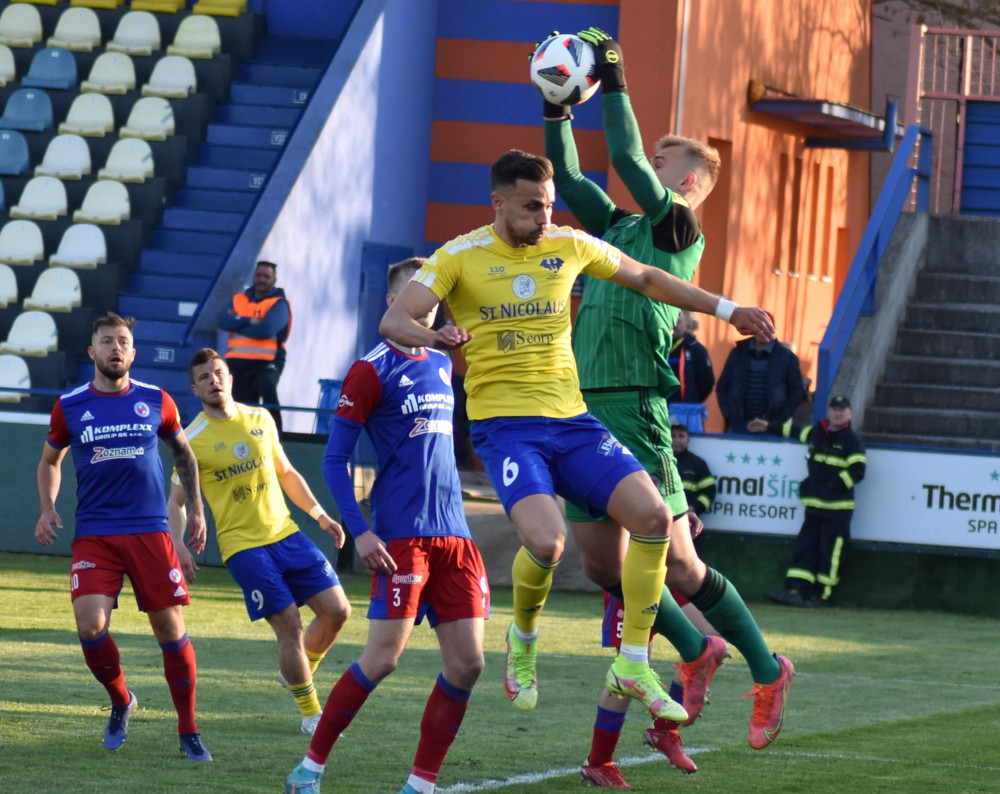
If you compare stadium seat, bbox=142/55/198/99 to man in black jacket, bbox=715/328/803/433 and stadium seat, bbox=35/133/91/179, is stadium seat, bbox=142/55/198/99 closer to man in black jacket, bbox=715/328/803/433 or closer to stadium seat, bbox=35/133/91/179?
stadium seat, bbox=35/133/91/179

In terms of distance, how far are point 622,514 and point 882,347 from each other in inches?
534

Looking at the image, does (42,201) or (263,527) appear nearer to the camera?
(263,527)

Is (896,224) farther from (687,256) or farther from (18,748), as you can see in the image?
(18,748)

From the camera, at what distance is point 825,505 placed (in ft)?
52.6

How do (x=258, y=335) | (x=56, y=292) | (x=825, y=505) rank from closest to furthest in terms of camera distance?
(x=825, y=505) < (x=258, y=335) < (x=56, y=292)

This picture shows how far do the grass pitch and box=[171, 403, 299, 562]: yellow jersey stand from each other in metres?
0.94

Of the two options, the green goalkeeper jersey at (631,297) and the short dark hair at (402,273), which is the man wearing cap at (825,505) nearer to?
the green goalkeeper jersey at (631,297)

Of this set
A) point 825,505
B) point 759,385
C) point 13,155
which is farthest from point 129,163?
point 825,505

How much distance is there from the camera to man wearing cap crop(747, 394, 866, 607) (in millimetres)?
15961

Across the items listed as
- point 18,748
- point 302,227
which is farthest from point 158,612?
point 302,227

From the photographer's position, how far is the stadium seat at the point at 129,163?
20.9 meters

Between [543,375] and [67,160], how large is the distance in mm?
15320

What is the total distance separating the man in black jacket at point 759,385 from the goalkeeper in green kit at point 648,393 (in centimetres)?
949

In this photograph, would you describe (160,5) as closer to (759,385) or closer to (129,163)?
(129,163)
